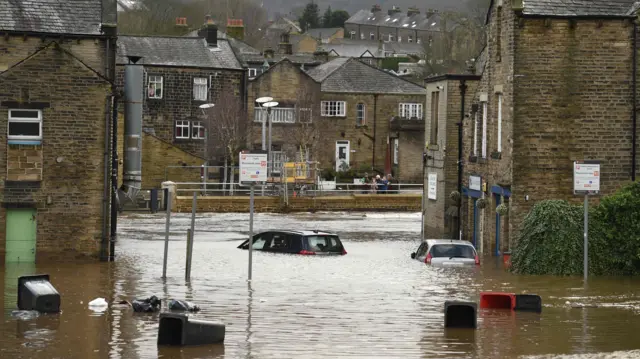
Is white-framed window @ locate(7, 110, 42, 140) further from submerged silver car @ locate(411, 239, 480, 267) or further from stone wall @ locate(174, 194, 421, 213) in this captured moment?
stone wall @ locate(174, 194, 421, 213)

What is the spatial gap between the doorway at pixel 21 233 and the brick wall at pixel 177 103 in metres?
44.0

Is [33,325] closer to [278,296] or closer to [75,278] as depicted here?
[278,296]

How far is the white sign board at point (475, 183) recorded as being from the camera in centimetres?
4156

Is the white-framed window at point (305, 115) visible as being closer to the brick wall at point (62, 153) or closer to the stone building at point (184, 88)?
the stone building at point (184, 88)

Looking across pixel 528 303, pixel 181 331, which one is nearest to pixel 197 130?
pixel 528 303

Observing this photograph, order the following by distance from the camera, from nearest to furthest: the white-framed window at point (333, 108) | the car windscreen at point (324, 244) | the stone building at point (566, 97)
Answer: the stone building at point (566, 97), the car windscreen at point (324, 244), the white-framed window at point (333, 108)

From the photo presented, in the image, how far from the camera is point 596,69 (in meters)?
35.4

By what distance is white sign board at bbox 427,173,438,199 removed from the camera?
48875 millimetres

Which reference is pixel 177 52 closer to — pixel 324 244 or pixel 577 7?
pixel 324 244

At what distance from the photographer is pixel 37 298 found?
74.9ft

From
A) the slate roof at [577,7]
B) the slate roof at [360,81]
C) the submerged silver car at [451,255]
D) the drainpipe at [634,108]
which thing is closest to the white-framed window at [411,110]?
the slate roof at [360,81]

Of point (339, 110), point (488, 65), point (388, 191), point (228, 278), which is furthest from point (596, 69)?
point (339, 110)

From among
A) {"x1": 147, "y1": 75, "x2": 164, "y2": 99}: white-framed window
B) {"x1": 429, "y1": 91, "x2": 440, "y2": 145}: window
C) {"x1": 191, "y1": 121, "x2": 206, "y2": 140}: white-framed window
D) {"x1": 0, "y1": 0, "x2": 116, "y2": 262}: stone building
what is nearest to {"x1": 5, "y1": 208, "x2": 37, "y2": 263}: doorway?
{"x1": 0, "y1": 0, "x2": 116, "y2": 262}: stone building

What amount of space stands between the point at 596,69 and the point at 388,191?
34.1 meters
